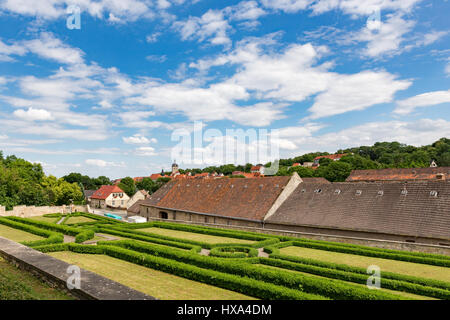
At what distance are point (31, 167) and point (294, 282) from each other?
7555cm

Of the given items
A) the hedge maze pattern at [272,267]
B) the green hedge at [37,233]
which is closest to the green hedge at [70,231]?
the hedge maze pattern at [272,267]

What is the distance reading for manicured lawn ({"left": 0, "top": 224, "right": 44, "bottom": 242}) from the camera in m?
25.6

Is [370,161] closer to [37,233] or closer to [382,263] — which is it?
[382,263]

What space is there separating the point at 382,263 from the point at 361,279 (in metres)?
5.28

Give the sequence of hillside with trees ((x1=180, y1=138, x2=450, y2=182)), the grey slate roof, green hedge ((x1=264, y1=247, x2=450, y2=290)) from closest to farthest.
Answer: green hedge ((x1=264, y1=247, x2=450, y2=290)) → the grey slate roof → hillside with trees ((x1=180, y1=138, x2=450, y2=182))

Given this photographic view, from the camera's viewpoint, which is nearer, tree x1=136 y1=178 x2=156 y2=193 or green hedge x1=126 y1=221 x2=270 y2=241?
green hedge x1=126 y1=221 x2=270 y2=241

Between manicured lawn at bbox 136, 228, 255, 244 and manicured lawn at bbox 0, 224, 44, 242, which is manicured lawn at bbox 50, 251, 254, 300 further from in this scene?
manicured lawn at bbox 136, 228, 255, 244

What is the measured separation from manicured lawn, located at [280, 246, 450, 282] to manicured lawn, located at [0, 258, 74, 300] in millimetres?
15614

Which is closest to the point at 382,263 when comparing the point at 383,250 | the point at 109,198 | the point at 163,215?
the point at 383,250

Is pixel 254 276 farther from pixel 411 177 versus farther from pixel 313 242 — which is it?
pixel 411 177

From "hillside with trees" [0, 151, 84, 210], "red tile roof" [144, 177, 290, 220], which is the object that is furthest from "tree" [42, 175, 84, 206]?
"red tile roof" [144, 177, 290, 220]

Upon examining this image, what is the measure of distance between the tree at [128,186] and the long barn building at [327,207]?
63.7 m
